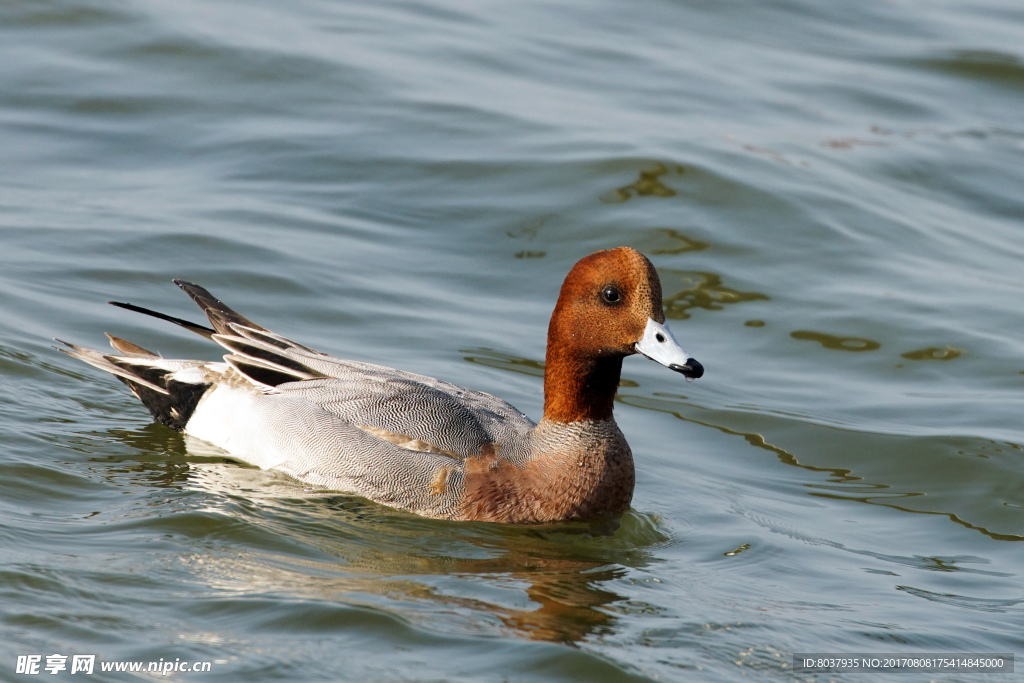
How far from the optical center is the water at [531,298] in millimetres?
5219

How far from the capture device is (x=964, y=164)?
12805 millimetres

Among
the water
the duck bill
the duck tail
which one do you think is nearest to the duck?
the duck bill

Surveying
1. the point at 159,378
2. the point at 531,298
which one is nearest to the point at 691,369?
the point at 159,378

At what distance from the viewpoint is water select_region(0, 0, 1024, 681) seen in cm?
522

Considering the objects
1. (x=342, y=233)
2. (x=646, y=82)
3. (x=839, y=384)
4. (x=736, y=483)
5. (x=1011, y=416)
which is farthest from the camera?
(x=646, y=82)

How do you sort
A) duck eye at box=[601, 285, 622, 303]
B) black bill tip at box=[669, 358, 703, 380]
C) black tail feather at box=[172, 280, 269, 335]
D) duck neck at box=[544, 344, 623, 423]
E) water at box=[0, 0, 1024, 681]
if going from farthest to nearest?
black tail feather at box=[172, 280, 269, 335] → duck neck at box=[544, 344, 623, 423] → duck eye at box=[601, 285, 622, 303] → black bill tip at box=[669, 358, 703, 380] → water at box=[0, 0, 1024, 681]

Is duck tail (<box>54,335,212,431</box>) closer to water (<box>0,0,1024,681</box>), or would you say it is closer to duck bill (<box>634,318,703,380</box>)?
water (<box>0,0,1024,681</box>)

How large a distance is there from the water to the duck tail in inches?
6.1

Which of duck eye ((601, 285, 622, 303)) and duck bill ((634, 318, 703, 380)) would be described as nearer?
duck bill ((634, 318, 703, 380))

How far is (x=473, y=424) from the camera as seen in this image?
6348 millimetres

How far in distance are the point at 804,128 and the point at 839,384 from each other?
5.15m

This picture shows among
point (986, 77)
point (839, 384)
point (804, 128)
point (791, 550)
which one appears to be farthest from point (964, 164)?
point (791, 550)

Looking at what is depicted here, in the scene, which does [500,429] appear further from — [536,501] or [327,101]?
[327,101]

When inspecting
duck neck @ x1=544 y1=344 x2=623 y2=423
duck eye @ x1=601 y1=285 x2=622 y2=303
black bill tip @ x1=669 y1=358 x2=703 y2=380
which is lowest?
duck neck @ x1=544 y1=344 x2=623 y2=423
